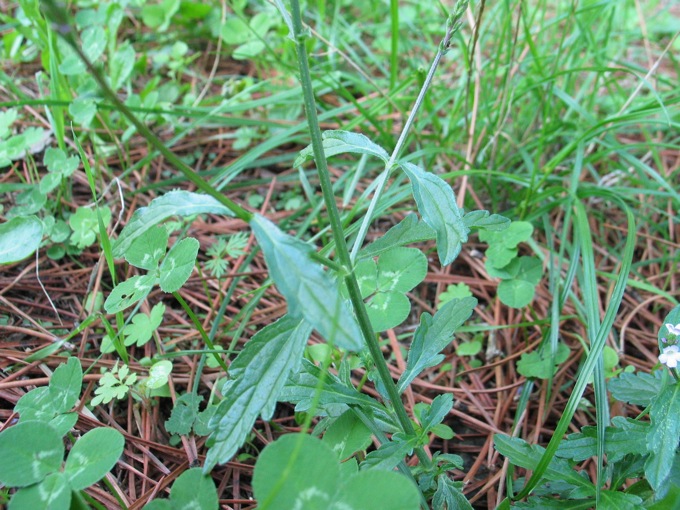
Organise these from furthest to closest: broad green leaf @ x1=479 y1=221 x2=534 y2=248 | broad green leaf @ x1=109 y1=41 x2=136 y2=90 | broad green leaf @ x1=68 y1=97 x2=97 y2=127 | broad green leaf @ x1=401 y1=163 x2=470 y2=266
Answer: broad green leaf @ x1=109 y1=41 x2=136 y2=90 → broad green leaf @ x1=68 y1=97 x2=97 y2=127 → broad green leaf @ x1=479 y1=221 x2=534 y2=248 → broad green leaf @ x1=401 y1=163 x2=470 y2=266

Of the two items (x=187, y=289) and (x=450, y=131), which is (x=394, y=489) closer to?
(x=187, y=289)

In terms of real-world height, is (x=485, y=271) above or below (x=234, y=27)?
below

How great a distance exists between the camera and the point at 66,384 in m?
1.48

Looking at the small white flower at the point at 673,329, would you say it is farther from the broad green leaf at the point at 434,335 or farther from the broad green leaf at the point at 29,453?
the broad green leaf at the point at 29,453

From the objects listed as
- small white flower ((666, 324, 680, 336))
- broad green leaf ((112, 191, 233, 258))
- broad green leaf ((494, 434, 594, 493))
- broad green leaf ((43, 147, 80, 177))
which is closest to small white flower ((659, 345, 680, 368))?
small white flower ((666, 324, 680, 336))

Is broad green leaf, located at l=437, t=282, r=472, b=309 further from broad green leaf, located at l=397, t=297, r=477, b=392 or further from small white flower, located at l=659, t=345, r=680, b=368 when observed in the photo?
small white flower, located at l=659, t=345, r=680, b=368

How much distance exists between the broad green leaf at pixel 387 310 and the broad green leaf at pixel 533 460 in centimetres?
41

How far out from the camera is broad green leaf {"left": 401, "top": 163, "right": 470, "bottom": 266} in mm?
1214

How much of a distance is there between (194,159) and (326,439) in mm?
1613

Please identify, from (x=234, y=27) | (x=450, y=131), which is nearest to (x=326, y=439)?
(x=450, y=131)

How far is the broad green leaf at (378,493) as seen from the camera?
109 centimetres

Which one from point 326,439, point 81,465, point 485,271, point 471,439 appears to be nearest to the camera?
point 81,465

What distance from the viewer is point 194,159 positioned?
2596mm

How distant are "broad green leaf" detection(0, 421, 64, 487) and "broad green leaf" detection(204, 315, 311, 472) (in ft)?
1.39
